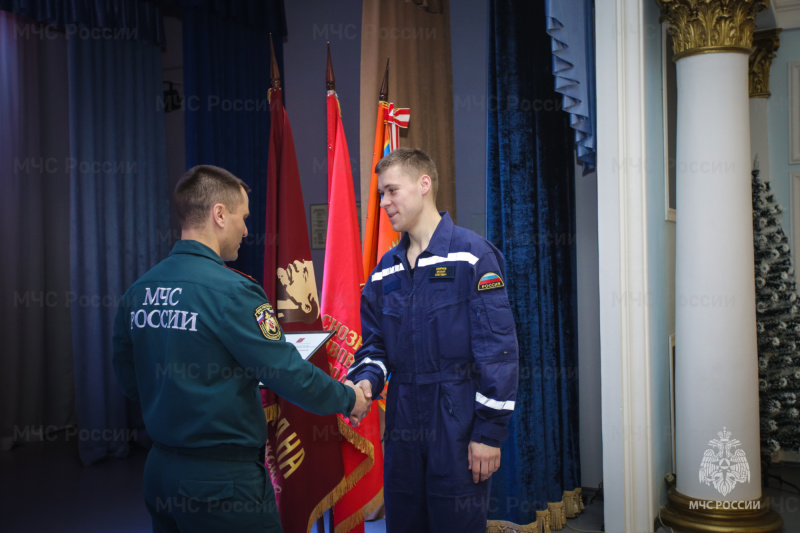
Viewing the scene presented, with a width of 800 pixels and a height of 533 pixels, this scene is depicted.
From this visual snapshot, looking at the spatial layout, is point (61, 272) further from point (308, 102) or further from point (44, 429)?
point (308, 102)

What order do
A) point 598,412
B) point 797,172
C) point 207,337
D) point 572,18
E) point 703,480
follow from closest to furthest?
point 207,337
point 572,18
point 703,480
point 598,412
point 797,172

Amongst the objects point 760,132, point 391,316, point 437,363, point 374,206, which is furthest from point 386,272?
point 760,132

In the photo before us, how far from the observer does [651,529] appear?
2.89m

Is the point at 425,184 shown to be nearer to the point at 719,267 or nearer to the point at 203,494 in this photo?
the point at 203,494

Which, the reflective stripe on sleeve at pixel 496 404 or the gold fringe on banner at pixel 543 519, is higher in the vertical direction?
the reflective stripe on sleeve at pixel 496 404

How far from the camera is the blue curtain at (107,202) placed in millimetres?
4461

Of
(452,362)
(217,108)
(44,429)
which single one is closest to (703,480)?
(452,362)

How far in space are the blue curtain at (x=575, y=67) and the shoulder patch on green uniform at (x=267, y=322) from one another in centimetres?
176

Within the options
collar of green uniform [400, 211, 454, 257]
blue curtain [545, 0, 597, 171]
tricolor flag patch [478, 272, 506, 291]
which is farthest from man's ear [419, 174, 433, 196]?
blue curtain [545, 0, 597, 171]

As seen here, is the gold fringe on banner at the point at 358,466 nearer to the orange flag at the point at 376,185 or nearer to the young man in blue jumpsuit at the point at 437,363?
the young man in blue jumpsuit at the point at 437,363

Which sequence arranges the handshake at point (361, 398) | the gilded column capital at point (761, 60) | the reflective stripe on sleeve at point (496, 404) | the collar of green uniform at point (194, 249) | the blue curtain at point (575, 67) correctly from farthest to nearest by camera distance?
the gilded column capital at point (761, 60)
the blue curtain at point (575, 67)
the handshake at point (361, 398)
the reflective stripe on sleeve at point (496, 404)
the collar of green uniform at point (194, 249)

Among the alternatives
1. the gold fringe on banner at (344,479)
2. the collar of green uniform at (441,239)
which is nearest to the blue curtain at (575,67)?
the collar of green uniform at (441,239)

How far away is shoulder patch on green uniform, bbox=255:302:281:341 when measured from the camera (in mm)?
1677

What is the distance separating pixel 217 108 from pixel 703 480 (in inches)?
149
